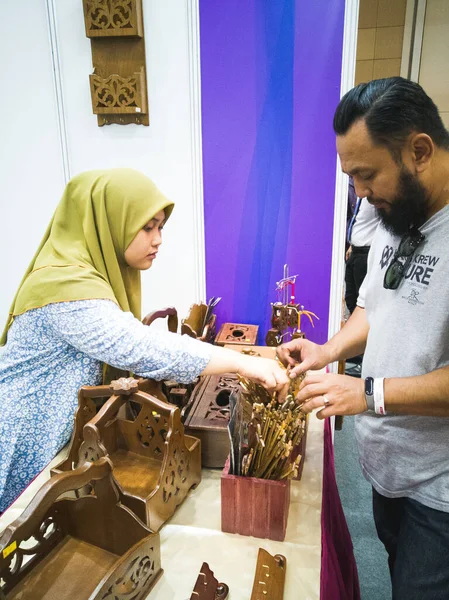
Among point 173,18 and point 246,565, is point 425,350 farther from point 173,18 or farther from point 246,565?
point 173,18

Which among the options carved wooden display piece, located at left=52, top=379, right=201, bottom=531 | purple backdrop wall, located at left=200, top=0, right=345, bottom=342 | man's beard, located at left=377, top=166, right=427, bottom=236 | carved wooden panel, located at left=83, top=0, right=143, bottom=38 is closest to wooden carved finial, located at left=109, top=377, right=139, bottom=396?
carved wooden display piece, located at left=52, top=379, right=201, bottom=531

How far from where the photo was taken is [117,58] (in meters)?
2.12

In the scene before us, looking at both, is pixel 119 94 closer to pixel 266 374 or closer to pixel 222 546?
pixel 266 374

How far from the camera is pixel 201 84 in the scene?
211cm

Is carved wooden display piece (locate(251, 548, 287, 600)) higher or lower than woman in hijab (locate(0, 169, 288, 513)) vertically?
lower

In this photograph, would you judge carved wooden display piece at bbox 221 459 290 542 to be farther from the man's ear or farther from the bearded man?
the man's ear

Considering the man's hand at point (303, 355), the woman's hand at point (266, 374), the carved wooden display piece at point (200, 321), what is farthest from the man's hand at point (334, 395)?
the carved wooden display piece at point (200, 321)

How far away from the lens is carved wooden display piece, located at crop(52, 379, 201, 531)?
996 millimetres

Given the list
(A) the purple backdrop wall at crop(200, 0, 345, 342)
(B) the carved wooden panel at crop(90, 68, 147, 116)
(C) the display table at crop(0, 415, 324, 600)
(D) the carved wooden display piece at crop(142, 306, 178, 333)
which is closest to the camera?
(C) the display table at crop(0, 415, 324, 600)

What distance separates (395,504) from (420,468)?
0.21 m

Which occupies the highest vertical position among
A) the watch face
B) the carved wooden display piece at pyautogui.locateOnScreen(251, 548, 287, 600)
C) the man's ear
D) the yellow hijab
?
the man's ear

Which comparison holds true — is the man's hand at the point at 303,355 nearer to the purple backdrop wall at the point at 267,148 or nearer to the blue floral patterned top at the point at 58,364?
the blue floral patterned top at the point at 58,364

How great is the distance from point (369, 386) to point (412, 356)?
0.11 metres

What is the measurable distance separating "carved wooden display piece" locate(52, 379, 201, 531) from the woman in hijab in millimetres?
90
